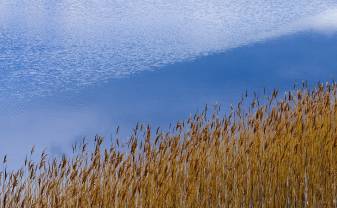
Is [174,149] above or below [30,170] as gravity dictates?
above

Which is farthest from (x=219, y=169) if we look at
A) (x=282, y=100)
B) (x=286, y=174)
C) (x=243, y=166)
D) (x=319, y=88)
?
(x=319, y=88)

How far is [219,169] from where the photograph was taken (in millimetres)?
4473

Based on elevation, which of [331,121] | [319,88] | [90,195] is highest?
[319,88]

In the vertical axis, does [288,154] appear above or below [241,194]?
above

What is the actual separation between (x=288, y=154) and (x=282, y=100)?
31.2 inches

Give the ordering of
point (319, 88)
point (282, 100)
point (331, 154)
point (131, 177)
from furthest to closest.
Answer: point (319, 88) < point (282, 100) < point (331, 154) < point (131, 177)

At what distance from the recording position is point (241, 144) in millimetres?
4730

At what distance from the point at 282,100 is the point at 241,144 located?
3.14 feet

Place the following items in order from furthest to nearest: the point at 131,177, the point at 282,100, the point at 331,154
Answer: the point at 282,100
the point at 331,154
the point at 131,177

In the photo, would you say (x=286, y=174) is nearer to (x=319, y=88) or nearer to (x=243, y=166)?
(x=243, y=166)

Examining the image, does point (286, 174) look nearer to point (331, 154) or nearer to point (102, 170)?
point (331, 154)

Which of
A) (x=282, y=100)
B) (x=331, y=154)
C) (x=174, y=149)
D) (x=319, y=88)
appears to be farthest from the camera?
(x=319, y=88)

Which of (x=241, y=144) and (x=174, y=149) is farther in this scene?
(x=241, y=144)

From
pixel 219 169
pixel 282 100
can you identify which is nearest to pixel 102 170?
pixel 219 169
